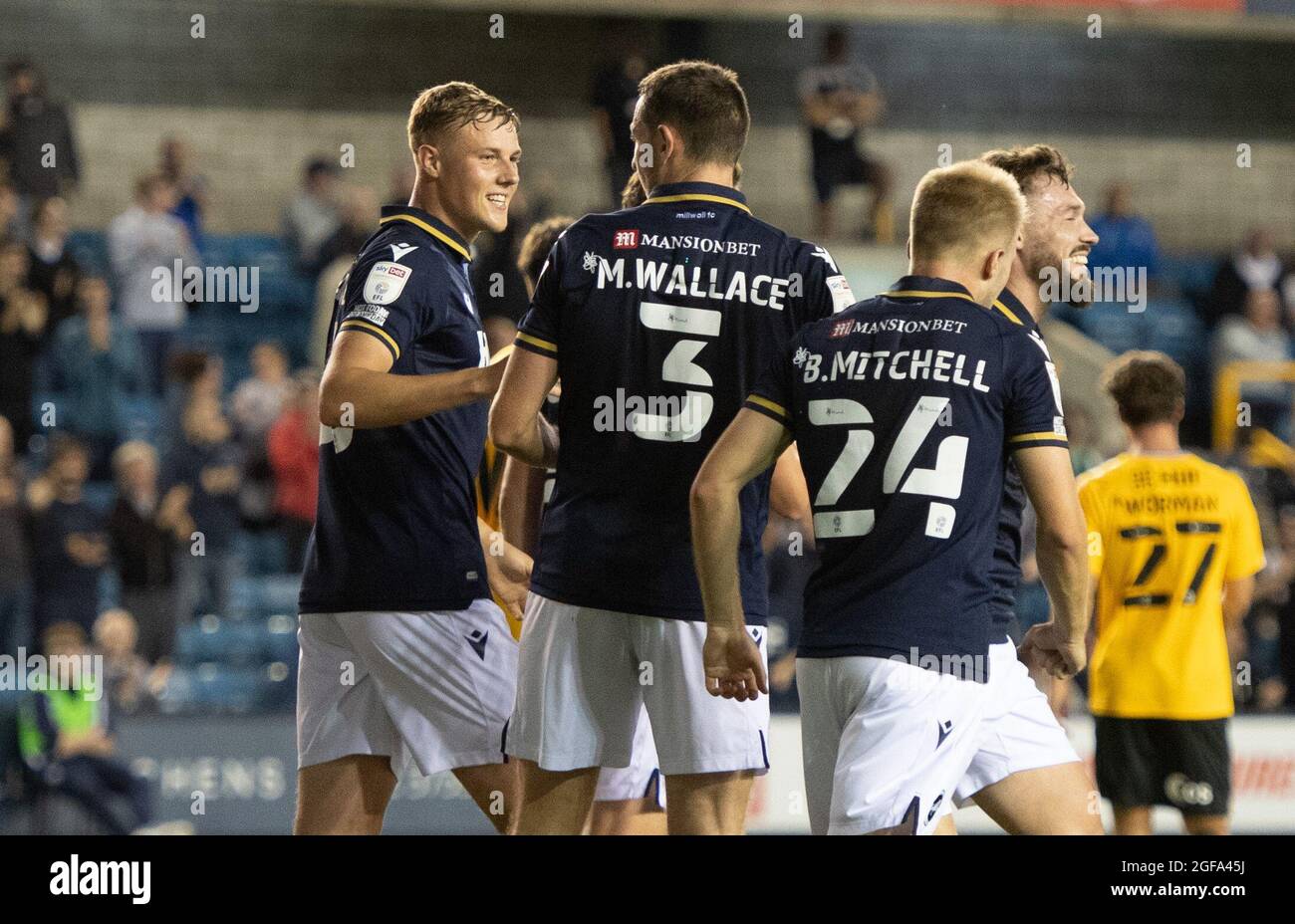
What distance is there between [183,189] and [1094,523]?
8.46m

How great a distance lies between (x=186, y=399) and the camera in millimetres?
10812

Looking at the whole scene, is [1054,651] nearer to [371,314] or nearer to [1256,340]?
[371,314]

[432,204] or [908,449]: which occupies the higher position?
[432,204]

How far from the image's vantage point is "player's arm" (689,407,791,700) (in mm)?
3775

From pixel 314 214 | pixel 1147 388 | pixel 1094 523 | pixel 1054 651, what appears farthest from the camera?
pixel 314 214

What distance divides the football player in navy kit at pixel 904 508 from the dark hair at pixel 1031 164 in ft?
2.92

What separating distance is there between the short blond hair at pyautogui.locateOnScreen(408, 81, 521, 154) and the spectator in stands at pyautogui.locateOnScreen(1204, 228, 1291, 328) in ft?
35.1

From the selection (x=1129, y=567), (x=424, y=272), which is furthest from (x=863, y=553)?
(x=1129, y=567)

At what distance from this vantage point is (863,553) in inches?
148

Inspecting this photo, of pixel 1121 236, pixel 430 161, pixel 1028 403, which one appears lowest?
pixel 1028 403

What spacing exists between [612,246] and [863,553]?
3.16 feet

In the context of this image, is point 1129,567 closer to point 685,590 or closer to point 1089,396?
point 685,590

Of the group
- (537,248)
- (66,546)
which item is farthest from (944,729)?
(66,546)
